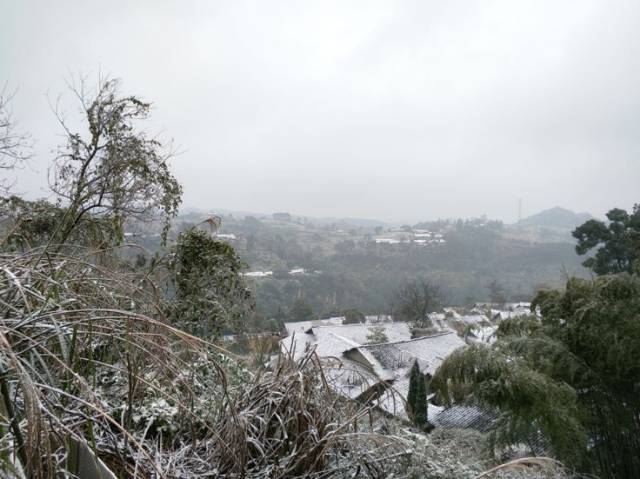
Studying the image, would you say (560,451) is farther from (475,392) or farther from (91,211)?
(91,211)

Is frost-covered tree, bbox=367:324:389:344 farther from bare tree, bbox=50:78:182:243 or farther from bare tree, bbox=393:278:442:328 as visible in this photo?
bare tree, bbox=50:78:182:243

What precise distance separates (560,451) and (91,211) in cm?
600

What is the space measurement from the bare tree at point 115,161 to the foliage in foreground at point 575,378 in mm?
4134

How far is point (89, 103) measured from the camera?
577cm

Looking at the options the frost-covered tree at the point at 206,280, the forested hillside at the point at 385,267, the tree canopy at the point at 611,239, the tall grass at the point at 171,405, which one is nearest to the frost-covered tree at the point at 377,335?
the tree canopy at the point at 611,239

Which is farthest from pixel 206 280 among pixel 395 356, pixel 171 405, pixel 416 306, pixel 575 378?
pixel 416 306

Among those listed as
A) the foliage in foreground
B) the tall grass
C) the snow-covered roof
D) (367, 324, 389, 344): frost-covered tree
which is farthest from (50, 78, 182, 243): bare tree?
(367, 324, 389, 344): frost-covered tree

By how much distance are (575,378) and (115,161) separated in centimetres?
583

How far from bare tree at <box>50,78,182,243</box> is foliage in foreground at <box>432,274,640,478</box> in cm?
413

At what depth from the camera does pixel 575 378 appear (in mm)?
5066

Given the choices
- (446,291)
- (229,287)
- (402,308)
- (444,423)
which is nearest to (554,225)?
(446,291)

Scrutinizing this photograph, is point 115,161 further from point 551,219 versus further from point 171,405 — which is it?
point 551,219

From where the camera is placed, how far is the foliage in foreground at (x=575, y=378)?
4645 mm

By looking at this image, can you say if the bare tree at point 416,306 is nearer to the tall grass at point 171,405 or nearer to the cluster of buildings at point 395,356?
the cluster of buildings at point 395,356
